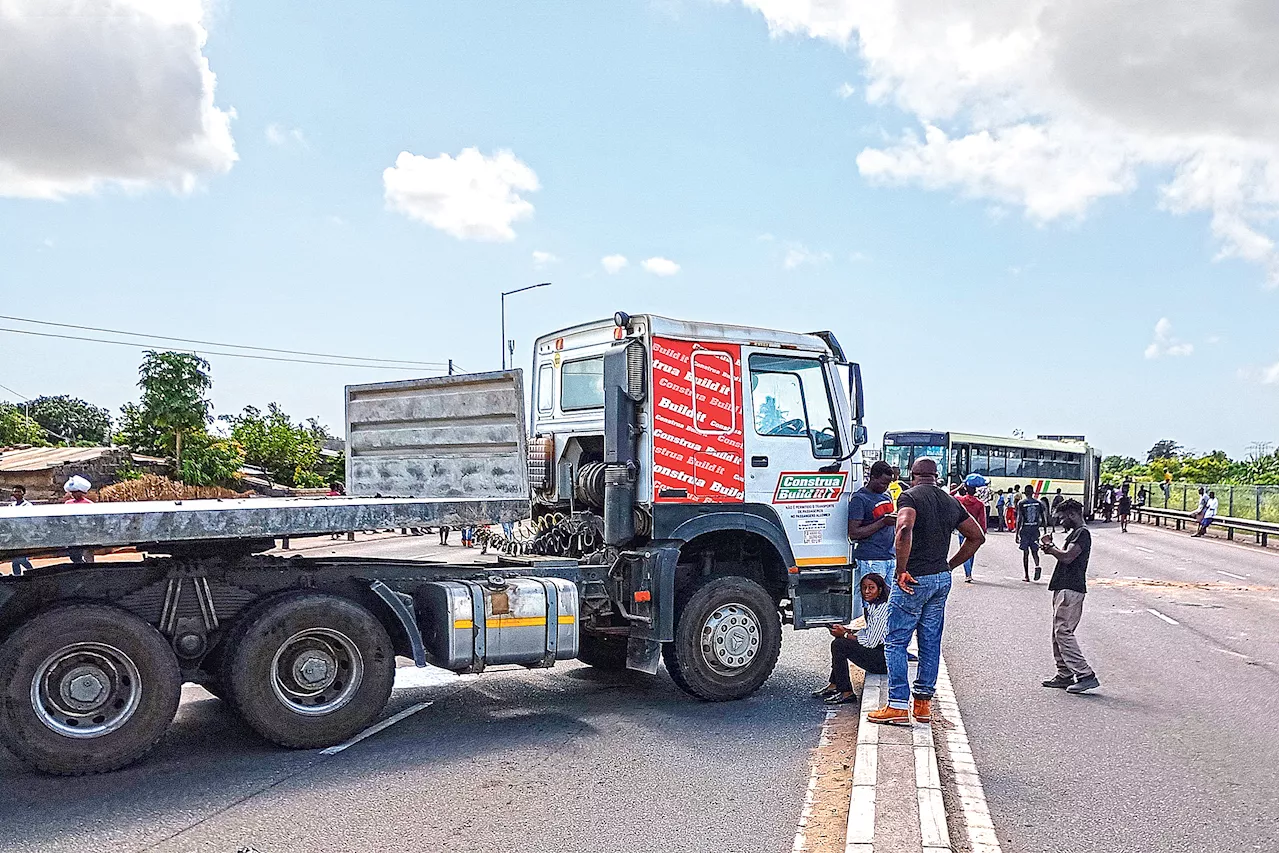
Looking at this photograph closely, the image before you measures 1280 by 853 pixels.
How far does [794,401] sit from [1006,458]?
3383 cm

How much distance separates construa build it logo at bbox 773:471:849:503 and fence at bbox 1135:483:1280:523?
33.9 metres

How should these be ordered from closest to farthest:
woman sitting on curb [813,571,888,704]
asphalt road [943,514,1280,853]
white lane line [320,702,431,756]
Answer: asphalt road [943,514,1280,853]
white lane line [320,702,431,756]
woman sitting on curb [813,571,888,704]

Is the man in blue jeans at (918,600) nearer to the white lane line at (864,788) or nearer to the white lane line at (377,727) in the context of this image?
the white lane line at (864,788)

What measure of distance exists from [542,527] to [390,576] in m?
1.85

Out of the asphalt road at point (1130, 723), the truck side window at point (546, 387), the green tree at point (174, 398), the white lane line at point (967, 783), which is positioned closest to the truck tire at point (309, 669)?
the truck side window at point (546, 387)

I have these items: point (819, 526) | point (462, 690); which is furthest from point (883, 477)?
point (462, 690)

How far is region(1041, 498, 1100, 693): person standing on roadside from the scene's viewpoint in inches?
354

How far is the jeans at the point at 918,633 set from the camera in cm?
720

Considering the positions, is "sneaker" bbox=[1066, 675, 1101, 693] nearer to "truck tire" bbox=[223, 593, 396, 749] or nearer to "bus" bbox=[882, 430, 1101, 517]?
"truck tire" bbox=[223, 593, 396, 749]

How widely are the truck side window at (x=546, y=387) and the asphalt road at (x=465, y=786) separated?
8.42 ft

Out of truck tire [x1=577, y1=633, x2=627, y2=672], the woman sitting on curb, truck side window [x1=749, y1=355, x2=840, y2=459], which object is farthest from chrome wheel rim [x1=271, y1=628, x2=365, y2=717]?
the woman sitting on curb

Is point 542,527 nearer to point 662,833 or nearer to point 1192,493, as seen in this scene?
point 662,833

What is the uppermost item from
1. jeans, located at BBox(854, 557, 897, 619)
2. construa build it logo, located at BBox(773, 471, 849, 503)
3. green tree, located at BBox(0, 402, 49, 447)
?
green tree, located at BBox(0, 402, 49, 447)

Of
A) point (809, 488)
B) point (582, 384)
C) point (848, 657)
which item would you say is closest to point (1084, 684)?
point (848, 657)
